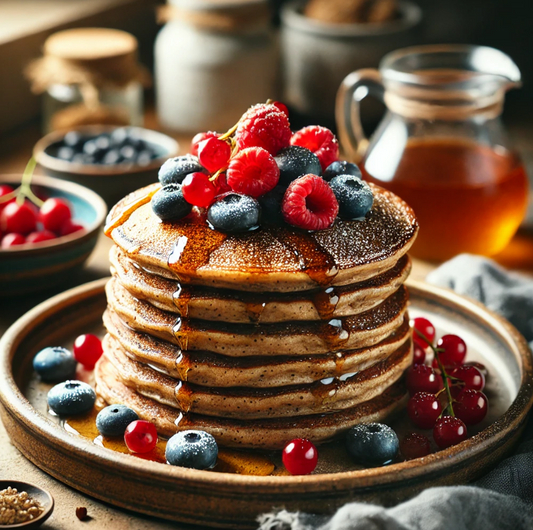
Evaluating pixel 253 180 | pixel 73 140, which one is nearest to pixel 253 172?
pixel 253 180

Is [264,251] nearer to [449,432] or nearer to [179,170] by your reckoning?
[179,170]

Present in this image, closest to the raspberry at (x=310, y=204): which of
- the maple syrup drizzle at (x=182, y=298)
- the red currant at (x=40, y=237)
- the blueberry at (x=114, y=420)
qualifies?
the maple syrup drizzle at (x=182, y=298)

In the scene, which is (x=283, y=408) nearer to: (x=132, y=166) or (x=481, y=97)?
(x=481, y=97)

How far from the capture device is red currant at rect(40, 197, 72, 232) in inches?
87.8

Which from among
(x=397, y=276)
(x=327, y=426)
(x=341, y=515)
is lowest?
(x=327, y=426)

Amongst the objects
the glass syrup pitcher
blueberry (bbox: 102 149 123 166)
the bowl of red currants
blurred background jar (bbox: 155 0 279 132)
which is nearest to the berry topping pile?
the bowl of red currants

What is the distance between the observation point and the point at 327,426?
1.45 meters

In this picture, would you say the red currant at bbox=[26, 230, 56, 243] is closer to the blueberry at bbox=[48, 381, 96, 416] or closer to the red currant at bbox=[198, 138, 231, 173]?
the blueberry at bbox=[48, 381, 96, 416]

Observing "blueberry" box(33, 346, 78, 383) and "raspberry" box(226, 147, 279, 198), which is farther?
"blueberry" box(33, 346, 78, 383)

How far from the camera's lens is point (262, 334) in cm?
138

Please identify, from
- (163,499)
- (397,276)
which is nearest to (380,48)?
(397,276)

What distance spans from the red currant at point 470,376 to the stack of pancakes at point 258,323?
20 centimetres

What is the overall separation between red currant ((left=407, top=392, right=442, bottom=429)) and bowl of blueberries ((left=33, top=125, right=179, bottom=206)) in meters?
1.27

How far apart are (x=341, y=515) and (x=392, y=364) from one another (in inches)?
17.3
